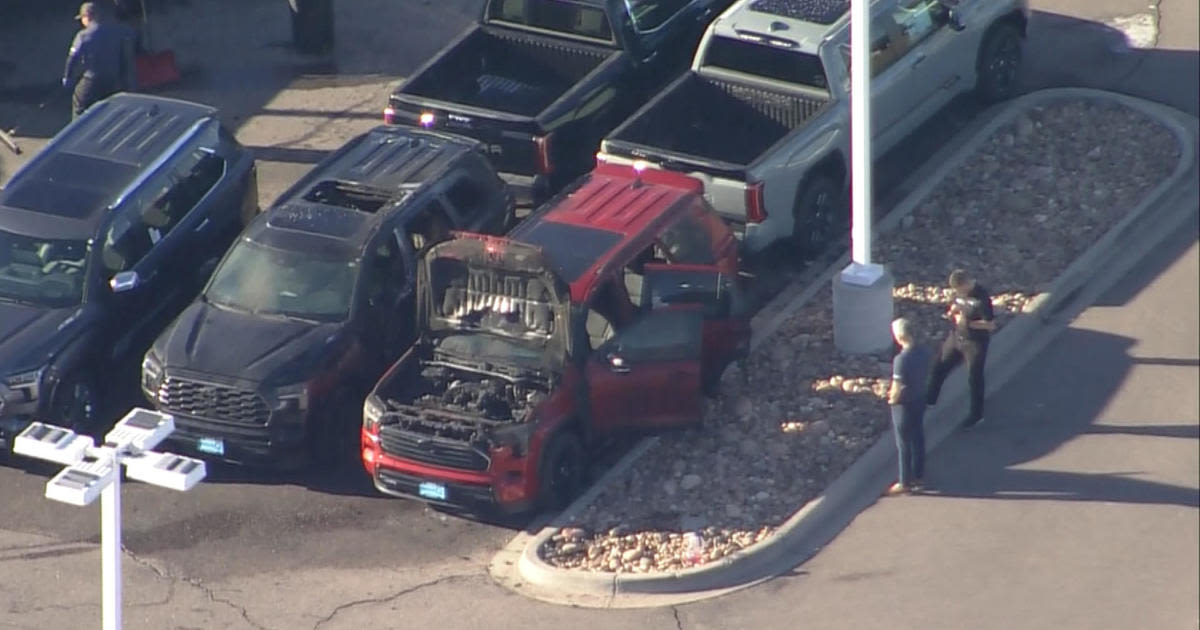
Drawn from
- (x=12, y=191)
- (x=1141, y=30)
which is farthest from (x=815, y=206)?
(x=12, y=191)

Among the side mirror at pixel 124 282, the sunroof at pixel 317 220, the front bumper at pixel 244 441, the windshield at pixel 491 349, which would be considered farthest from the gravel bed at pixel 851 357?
the side mirror at pixel 124 282

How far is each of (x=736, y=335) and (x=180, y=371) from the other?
4.37 metres

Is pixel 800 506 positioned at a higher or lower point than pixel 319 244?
lower

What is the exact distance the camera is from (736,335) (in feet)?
56.0

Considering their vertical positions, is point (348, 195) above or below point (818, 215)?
above

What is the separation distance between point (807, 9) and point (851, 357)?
4.18 metres

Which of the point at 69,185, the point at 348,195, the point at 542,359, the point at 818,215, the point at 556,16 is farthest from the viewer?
the point at 556,16

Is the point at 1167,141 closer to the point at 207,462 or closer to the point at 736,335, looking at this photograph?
the point at 736,335

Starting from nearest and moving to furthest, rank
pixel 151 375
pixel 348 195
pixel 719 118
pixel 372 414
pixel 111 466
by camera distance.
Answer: pixel 111 466, pixel 372 414, pixel 151 375, pixel 348 195, pixel 719 118

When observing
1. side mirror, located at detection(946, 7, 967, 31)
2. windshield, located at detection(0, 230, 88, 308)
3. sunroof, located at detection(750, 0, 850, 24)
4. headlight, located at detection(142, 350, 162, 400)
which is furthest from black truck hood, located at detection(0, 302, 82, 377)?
side mirror, located at detection(946, 7, 967, 31)

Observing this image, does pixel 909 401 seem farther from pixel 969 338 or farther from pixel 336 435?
pixel 336 435

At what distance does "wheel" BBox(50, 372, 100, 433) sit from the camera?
56.0 feet

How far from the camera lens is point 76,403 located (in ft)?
56.5

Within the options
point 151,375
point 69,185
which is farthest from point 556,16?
point 151,375
